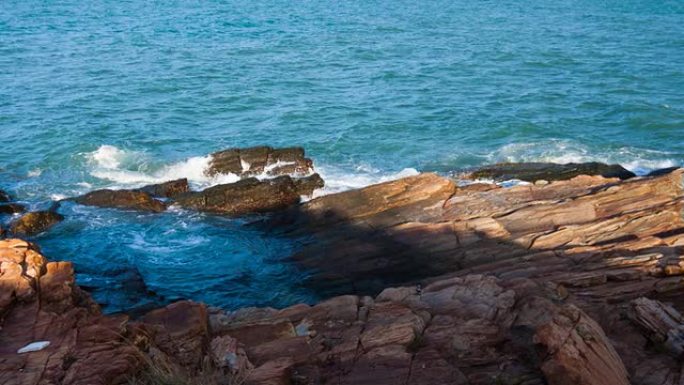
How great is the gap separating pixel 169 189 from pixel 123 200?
1.56m

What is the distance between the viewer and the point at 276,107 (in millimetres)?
37188

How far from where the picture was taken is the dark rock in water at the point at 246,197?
918 inches

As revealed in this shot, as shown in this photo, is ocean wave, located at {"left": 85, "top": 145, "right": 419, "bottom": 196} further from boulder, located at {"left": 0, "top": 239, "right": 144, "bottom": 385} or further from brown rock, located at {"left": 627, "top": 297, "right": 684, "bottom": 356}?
brown rock, located at {"left": 627, "top": 297, "right": 684, "bottom": 356}

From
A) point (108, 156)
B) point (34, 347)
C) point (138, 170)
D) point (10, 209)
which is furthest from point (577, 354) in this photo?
point (108, 156)

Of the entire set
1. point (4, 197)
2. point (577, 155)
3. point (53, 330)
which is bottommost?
point (577, 155)

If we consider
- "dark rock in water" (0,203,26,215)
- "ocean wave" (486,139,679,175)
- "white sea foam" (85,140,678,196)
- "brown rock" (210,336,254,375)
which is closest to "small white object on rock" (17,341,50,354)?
"brown rock" (210,336,254,375)

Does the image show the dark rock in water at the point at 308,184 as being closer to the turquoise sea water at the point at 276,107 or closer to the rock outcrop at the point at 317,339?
the turquoise sea water at the point at 276,107

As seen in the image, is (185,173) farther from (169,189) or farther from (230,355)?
(230,355)

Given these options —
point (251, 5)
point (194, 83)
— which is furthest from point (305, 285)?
point (251, 5)

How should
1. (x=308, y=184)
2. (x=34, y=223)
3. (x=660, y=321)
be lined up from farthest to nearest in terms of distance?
(x=308, y=184)
(x=34, y=223)
(x=660, y=321)

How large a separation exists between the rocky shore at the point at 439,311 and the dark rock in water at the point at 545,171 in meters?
4.24

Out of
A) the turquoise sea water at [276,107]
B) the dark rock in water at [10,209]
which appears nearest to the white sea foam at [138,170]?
the turquoise sea water at [276,107]

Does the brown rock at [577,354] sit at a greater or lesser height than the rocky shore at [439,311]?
greater

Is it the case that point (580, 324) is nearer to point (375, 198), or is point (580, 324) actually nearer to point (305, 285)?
point (305, 285)
